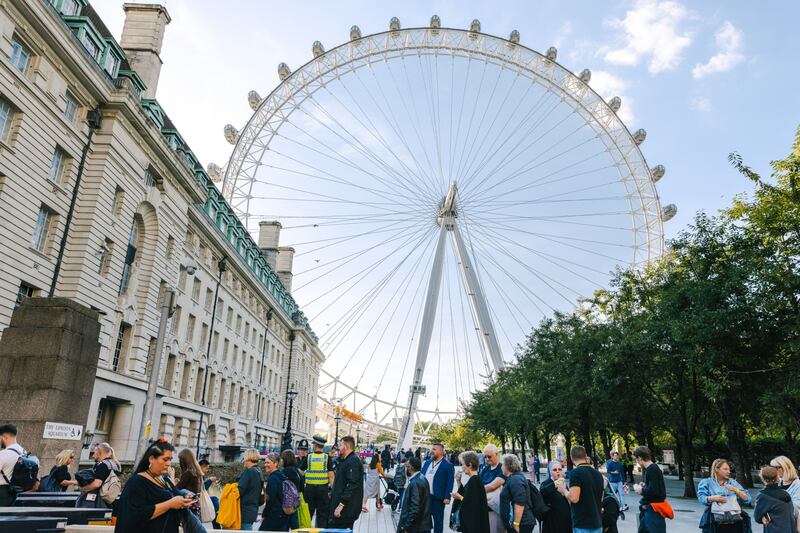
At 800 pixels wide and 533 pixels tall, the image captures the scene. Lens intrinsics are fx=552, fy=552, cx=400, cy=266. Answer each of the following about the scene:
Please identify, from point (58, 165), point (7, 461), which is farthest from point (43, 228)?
point (7, 461)

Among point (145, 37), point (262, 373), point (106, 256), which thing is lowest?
point (262, 373)

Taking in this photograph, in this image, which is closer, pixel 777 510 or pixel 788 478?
pixel 777 510

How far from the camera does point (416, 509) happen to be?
28.9ft

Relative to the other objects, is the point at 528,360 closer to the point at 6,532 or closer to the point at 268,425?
the point at 268,425

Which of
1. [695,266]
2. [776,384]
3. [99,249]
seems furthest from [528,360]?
[99,249]

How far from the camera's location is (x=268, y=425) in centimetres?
6356

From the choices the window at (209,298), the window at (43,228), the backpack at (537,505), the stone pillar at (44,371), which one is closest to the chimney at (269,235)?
the window at (209,298)

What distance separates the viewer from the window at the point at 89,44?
25438 millimetres

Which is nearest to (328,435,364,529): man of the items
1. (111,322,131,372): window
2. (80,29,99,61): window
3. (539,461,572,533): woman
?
(539,461,572,533): woman

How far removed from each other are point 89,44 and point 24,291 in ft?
39.6

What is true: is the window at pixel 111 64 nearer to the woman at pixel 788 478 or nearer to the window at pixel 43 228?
the window at pixel 43 228

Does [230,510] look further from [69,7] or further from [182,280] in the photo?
[182,280]

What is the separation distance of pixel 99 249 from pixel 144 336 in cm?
682

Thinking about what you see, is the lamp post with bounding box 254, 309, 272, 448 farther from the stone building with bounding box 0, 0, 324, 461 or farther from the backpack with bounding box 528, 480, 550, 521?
the backpack with bounding box 528, 480, 550, 521
